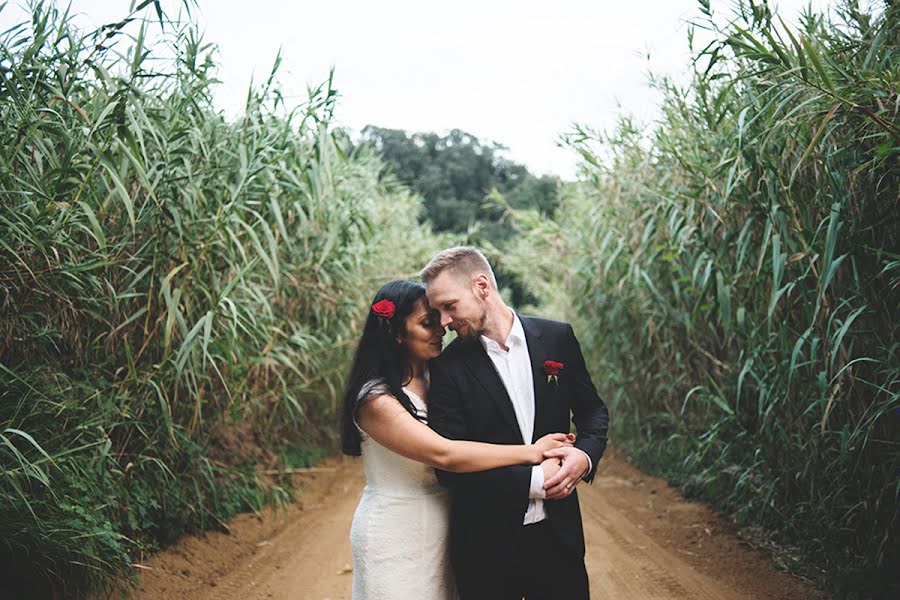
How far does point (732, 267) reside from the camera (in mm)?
4023

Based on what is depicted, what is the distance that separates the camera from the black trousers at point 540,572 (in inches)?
82.3

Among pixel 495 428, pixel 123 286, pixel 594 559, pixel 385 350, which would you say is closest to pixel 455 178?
pixel 594 559

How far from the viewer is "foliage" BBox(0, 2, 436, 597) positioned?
2775mm

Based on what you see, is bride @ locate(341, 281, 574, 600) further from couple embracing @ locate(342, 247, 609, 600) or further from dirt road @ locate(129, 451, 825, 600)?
dirt road @ locate(129, 451, 825, 600)

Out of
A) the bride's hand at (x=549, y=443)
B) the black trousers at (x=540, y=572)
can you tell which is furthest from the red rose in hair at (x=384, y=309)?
the black trousers at (x=540, y=572)

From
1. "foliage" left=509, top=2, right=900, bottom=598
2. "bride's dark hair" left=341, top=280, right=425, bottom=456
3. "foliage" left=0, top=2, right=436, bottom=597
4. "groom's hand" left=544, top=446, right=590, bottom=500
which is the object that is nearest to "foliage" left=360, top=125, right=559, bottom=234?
"foliage" left=509, top=2, right=900, bottom=598

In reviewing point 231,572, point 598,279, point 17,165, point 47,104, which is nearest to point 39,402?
point 17,165

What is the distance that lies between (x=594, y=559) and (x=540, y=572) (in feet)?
7.43

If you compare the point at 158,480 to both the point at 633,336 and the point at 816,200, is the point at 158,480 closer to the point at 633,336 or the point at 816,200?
the point at 816,200

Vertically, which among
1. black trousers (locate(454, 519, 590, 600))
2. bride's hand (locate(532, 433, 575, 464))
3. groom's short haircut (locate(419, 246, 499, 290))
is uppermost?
groom's short haircut (locate(419, 246, 499, 290))

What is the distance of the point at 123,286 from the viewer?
3.53 metres

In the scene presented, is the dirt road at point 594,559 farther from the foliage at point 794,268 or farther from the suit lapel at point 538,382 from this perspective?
the suit lapel at point 538,382

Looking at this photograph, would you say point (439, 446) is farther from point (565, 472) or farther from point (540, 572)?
point (540, 572)

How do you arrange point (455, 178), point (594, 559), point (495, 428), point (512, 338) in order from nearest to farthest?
point (495, 428)
point (512, 338)
point (594, 559)
point (455, 178)
